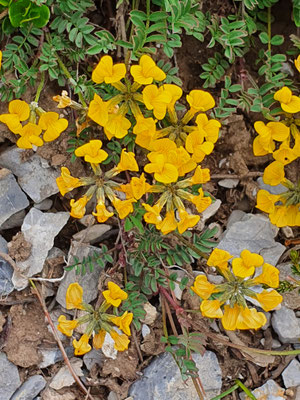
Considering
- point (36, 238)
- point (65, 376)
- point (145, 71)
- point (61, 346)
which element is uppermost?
point (145, 71)

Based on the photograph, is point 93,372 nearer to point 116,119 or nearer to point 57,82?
point 116,119

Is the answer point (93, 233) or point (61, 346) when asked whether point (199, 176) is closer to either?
point (93, 233)

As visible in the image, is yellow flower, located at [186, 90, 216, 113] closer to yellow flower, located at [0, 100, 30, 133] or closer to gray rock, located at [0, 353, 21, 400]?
yellow flower, located at [0, 100, 30, 133]

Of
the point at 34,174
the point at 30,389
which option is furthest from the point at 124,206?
the point at 30,389

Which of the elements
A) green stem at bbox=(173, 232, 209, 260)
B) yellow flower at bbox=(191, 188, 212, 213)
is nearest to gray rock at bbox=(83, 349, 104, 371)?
green stem at bbox=(173, 232, 209, 260)

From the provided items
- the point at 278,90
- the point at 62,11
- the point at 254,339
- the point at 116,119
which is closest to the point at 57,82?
the point at 62,11

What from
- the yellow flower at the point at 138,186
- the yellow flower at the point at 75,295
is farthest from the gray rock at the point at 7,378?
the yellow flower at the point at 138,186
